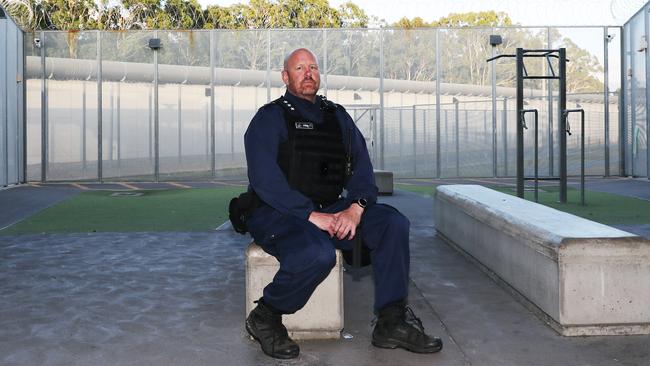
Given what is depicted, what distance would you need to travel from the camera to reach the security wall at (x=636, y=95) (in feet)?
49.1

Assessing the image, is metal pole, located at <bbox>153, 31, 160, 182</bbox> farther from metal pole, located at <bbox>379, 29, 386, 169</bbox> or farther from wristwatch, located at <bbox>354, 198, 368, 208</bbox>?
wristwatch, located at <bbox>354, 198, 368, 208</bbox>

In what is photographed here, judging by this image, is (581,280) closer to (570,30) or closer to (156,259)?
(156,259)

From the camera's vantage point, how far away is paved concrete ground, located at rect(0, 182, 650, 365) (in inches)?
108

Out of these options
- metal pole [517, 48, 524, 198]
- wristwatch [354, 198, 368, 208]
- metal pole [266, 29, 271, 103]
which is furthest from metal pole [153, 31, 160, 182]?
wristwatch [354, 198, 368, 208]

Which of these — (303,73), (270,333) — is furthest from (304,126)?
(270,333)

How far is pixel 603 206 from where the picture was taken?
895 cm

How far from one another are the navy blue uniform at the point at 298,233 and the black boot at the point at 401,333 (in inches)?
2.0

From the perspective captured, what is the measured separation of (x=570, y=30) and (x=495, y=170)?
393cm

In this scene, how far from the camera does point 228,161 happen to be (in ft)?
55.4

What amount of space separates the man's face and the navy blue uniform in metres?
0.09

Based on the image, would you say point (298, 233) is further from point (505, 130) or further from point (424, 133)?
point (505, 130)


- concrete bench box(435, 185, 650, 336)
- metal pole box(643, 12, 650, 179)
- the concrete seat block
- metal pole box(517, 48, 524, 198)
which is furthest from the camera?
metal pole box(643, 12, 650, 179)

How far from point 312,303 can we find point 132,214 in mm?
6231

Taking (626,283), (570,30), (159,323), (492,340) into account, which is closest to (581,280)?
(626,283)
